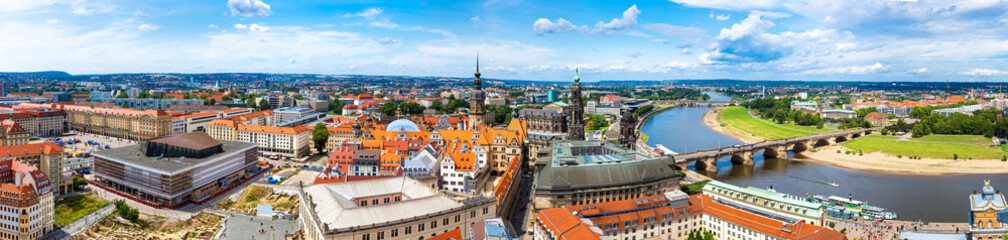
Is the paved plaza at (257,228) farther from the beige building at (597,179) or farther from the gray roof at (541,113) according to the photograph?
the gray roof at (541,113)

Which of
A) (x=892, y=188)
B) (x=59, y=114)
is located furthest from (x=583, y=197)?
(x=59, y=114)

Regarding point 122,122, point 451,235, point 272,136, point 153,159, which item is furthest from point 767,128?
point 122,122

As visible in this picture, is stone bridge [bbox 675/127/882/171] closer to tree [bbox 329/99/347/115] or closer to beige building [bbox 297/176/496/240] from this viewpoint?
beige building [bbox 297/176/496/240]

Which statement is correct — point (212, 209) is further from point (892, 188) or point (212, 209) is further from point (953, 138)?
point (953, 138)

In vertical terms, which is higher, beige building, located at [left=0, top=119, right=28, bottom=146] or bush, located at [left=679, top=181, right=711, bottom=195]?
beige building, located at [left=0, top=119, right=28, bottom=146]

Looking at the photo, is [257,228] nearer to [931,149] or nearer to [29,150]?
[29,150]

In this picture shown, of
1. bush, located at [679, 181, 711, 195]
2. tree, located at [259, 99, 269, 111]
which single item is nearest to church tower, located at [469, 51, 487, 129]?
bush, located at [679, 181, 711, 195]
